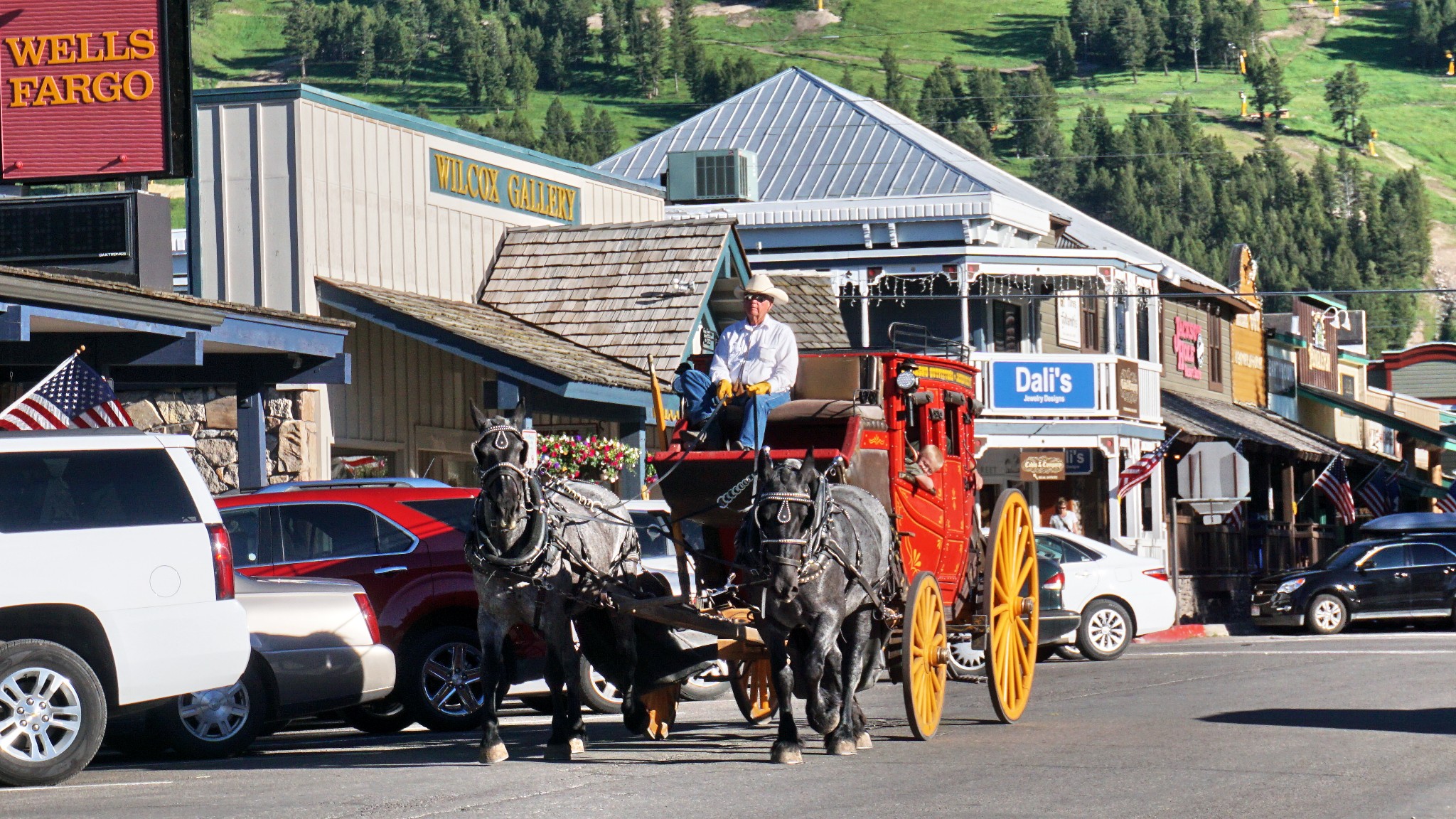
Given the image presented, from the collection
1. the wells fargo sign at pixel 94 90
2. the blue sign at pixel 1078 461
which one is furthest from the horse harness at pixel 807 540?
the blue sign at pixel 1078 461

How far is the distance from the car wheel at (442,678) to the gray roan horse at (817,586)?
2939mm

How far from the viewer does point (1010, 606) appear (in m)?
13.5

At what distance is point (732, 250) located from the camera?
2484 centimetres

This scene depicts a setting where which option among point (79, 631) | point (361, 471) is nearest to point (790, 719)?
point (79, 631)

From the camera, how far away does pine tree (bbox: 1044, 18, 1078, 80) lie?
Answer: 643 feet

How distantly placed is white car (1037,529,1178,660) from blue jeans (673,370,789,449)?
1024 centimetres

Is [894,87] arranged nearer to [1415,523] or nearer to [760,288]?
[1415,523]

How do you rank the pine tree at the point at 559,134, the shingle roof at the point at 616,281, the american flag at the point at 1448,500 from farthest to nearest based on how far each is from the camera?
the pine tree at the point at 559,134 < the american flag at the point at 1448,500 < the shingle roof at the point at 616,281

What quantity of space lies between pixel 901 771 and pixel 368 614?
161 inches

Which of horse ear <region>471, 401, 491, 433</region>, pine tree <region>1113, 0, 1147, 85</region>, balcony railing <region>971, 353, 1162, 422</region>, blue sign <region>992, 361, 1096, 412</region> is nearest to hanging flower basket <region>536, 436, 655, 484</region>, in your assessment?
horse ear <region>471, 401, 491, 433</region>

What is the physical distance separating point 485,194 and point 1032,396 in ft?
38.3

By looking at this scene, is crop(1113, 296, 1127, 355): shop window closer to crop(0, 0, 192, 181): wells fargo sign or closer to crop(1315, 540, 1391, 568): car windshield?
crop(1315, 540, 1391, 568): car windshield

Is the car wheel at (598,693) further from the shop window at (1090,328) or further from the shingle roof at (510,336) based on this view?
the shop window at (1090,328)

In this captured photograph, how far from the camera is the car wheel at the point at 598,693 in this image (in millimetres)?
14602
